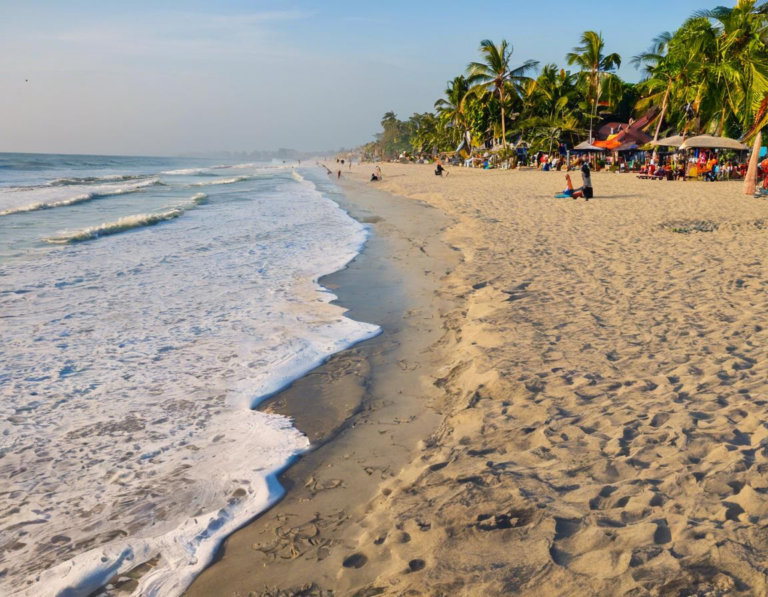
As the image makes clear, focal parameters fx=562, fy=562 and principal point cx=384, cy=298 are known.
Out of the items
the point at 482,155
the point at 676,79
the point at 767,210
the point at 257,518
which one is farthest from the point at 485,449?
the point at 482,155

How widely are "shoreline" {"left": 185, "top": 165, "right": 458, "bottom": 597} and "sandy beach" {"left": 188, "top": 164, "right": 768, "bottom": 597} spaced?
0.05ft

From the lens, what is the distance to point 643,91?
132ft

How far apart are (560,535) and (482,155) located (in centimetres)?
5295

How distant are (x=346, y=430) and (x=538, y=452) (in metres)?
1.39

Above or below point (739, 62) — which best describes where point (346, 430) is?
below

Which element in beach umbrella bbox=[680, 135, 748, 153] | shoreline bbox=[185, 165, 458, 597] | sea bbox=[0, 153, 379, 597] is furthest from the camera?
beach umbrella bbox=[680, 135, 748, 153]

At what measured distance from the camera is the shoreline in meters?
2.82

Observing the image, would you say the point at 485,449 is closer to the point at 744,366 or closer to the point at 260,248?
the point at 744,366

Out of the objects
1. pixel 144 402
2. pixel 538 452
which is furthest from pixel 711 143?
pixel 144 402

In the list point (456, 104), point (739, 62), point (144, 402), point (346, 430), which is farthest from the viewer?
point (456, 104)

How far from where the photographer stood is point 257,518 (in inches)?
125

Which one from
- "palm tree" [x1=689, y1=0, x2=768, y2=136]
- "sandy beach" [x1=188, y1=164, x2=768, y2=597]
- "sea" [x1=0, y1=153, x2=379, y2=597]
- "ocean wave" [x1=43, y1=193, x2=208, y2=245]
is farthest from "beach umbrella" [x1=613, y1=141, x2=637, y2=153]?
"sandy beach" [x1=188, y1=164, x2=768, y2=597]

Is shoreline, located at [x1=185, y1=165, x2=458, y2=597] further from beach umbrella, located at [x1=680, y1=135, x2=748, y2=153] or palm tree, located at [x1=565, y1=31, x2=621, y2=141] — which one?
palm tree, located at [x1=565, y1=31, x2=621, y2=141]

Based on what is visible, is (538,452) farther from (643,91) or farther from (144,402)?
(643,91)
